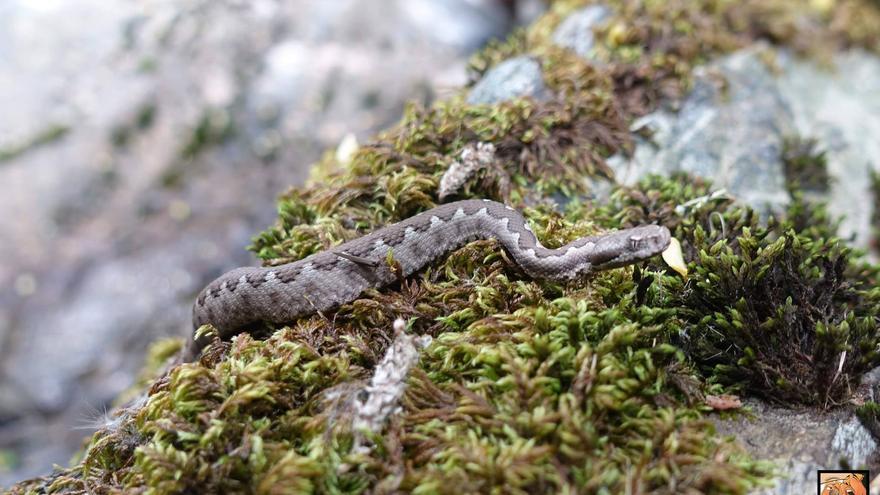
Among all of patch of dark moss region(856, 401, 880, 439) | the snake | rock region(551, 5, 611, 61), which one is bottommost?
patch of dark moss region(856, 401, 880, 439)

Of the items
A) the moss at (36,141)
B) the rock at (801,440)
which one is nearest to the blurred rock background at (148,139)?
the moss at (36,141)

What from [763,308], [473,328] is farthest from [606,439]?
[763,308]

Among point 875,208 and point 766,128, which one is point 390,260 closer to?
point 766,128

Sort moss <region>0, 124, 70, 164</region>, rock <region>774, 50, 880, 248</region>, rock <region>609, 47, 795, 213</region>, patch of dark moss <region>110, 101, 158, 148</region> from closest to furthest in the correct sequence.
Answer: rock <region>609, 47, 795, 213</region>
rock <region>774, 50, 880, 248</region>
moss <region>0, 124, 70, 164</region>
patch of dark moss <region>110, 101, 158, 148</region>

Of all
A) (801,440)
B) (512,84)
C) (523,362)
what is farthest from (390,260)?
(512,84)

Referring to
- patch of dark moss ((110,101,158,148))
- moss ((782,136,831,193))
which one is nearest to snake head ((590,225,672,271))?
moss ((782,136,831,193))

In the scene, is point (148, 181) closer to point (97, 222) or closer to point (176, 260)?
point (97, 222)

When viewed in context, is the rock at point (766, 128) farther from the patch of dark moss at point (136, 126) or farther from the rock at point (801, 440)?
the patch of dark moss at point (136, 126)

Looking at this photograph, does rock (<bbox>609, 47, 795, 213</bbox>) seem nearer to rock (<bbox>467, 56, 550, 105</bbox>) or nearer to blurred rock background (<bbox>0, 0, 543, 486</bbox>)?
rock (<bbox>467, 56, 550, 105</bbox>)
